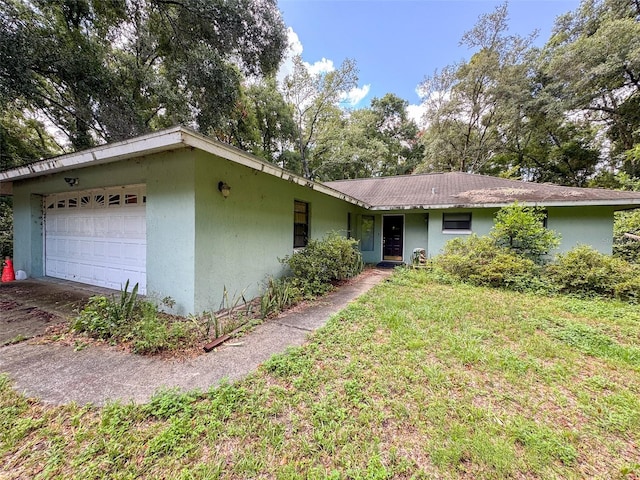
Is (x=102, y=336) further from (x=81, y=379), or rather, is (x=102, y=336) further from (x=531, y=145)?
(x=531, y=145)

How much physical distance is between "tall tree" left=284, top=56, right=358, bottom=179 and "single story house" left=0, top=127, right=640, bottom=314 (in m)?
12.2

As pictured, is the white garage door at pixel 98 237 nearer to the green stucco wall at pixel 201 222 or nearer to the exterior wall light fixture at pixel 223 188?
the green stucco wall at pixel 201 222

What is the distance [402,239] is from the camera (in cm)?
1027

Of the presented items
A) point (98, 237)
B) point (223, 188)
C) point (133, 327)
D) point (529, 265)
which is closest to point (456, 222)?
point (529, 265)

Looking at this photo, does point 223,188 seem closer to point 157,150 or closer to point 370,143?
point 157,150

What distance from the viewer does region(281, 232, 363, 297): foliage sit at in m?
5.58

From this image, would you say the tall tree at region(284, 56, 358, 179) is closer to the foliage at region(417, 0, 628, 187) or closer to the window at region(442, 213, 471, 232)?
the foliage at region(417, 0, 628, 187)

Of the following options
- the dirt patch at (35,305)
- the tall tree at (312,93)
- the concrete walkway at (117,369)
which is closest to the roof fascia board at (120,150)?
the dirt patch at (35,305)

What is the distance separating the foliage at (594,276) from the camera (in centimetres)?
513

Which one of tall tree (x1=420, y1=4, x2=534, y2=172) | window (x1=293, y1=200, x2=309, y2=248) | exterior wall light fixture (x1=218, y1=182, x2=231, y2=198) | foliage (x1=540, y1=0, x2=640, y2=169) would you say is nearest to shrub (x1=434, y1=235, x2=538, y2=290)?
window (x1=293, y1=200, x2=309, y2=248)

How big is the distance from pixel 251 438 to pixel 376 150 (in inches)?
748

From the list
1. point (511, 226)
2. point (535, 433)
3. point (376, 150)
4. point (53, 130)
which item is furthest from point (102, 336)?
point (376, 150)

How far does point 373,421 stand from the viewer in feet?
6.28

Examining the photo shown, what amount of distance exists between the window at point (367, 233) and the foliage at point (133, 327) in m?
8.25
